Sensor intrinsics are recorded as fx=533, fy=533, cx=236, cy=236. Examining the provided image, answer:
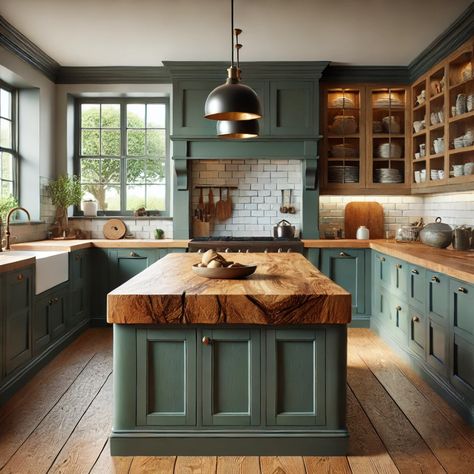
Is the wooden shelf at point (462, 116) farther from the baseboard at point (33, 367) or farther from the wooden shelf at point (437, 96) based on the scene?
the baseboard at point (33, 367)

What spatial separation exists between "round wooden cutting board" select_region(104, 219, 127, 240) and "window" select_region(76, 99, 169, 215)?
13.1 inches

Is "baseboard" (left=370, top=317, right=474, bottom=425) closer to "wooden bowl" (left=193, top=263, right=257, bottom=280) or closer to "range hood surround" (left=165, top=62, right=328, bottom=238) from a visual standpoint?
"wooden bowl" (left=193, top=263, right=257, bottom=280)

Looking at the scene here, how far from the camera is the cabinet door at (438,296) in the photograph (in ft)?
12.3

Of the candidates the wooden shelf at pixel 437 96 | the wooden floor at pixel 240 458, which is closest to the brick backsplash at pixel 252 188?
the wooden shelf at pixel 437 96

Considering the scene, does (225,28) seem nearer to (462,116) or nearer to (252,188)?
(252,188)

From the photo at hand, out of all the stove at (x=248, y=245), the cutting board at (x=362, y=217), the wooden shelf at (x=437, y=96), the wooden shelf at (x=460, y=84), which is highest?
the wooden shelf at (x=437, y=96)

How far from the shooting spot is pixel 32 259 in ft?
13.9

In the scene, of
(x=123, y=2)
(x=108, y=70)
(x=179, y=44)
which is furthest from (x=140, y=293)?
(x=108, y=70)

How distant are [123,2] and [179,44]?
1125 mm

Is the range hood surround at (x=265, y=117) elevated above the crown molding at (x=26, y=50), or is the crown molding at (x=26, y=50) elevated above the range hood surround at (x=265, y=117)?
the crown molding at (x=26, y=50)

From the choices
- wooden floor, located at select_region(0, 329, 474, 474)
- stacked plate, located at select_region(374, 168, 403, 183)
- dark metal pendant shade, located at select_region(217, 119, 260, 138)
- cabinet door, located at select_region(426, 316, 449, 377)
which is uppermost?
dark metal pendant shade, located at select_region(217, 119, 260, 138)

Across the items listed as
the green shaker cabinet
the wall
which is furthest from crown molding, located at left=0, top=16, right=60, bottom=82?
the green shaker cabinet

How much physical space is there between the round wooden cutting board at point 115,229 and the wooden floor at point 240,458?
2.14m

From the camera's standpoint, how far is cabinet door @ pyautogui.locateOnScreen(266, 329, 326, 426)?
8.98 feet
